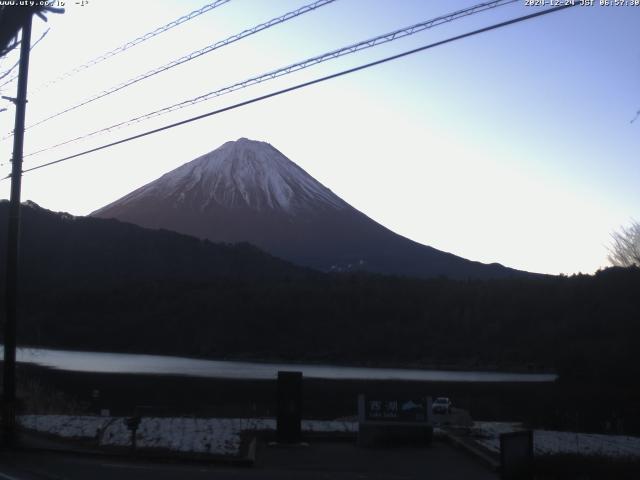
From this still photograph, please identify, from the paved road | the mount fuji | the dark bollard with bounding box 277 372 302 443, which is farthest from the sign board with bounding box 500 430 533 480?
the mount fuji

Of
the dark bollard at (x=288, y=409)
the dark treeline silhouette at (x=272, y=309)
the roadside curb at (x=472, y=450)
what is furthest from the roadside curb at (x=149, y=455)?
the dark treeline silhouette at (x=272, y=309)

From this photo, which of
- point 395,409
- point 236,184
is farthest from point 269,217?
point 395,409

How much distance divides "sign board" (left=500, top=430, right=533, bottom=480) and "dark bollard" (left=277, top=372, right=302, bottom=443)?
7.09 metres

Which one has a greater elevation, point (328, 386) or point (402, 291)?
point (402, 291)

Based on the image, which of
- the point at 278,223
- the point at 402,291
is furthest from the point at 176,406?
the point at 278,223

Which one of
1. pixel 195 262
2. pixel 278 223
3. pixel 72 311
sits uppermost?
pixel 278 223

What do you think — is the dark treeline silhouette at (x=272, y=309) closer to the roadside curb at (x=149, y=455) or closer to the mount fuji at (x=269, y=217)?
the mount fuji at (x=269, y=217)

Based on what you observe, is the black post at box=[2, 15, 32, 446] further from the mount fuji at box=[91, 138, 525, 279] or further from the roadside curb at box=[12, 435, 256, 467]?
the mount fuji at box=[91, 138, 525, 279]

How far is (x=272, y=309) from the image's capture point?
342ft

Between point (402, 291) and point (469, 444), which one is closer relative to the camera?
point (469, 444)

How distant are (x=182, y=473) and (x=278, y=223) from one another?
144m

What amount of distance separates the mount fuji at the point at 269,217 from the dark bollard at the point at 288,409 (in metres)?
128

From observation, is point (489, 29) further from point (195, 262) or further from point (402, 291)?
point (195, 262)

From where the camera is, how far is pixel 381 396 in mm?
19453
